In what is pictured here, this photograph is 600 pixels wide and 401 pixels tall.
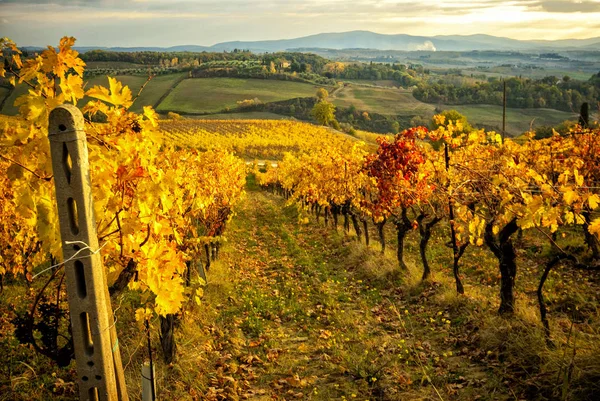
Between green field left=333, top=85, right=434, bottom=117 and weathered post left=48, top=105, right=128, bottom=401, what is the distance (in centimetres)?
10997

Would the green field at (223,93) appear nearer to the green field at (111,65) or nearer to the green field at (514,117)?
the green field at (111,65)

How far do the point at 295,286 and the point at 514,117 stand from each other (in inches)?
4099

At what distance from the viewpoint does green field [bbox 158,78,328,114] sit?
9312cm

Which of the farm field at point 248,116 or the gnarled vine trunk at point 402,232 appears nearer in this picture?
the gnarled vine trunk at point 402,232

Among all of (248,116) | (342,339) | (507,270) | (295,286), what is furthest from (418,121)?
(342,339)

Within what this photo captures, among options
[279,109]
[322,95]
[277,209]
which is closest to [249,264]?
[277,209]

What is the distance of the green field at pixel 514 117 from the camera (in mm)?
90625

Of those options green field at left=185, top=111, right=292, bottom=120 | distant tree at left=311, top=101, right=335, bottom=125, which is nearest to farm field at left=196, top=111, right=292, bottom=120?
green field at left=185, top=111, right=292, bottom=120

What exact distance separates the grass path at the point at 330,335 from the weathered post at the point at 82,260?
3360 millimetres

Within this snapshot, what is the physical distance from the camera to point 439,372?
5961 mm

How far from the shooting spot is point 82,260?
247 centimetres

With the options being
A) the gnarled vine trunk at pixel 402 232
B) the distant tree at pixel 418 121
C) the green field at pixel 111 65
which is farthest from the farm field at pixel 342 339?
the green field at pixel 111 65

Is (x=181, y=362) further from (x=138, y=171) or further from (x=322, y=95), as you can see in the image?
(x=322, y=95)

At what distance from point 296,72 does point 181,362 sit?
142 metres
